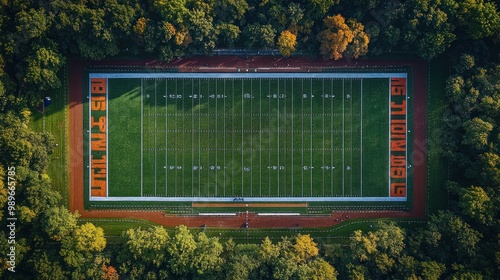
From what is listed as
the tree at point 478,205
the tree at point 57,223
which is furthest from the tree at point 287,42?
the tree at point 57,223

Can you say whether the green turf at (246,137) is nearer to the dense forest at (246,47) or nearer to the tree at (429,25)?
the dense forest at (246,47)

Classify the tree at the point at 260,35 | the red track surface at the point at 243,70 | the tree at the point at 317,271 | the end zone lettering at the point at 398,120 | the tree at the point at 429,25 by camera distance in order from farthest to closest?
the end zone lettering at the point at 398,120 → the red track surface at the point at 243,70 → the tree at the point at 260,35 → the tree at the point at 429,25 → the tree at the point at 317,271

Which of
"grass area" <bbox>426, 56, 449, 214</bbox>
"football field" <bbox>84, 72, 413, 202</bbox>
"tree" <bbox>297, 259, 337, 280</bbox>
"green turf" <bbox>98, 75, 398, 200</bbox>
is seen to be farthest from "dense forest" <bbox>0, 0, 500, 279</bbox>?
"green turf" <bbox>98, 75, 398, 200</bbox>

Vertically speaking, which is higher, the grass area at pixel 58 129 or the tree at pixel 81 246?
the grass area at pixel 58 129

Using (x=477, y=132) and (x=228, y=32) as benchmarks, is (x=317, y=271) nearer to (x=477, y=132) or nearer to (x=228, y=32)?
(x=477, y=132)

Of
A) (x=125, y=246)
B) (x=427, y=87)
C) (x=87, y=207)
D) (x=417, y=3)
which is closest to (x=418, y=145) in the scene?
(x=427, y=87)

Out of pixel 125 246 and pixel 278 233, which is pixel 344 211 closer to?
pixel 278 233
